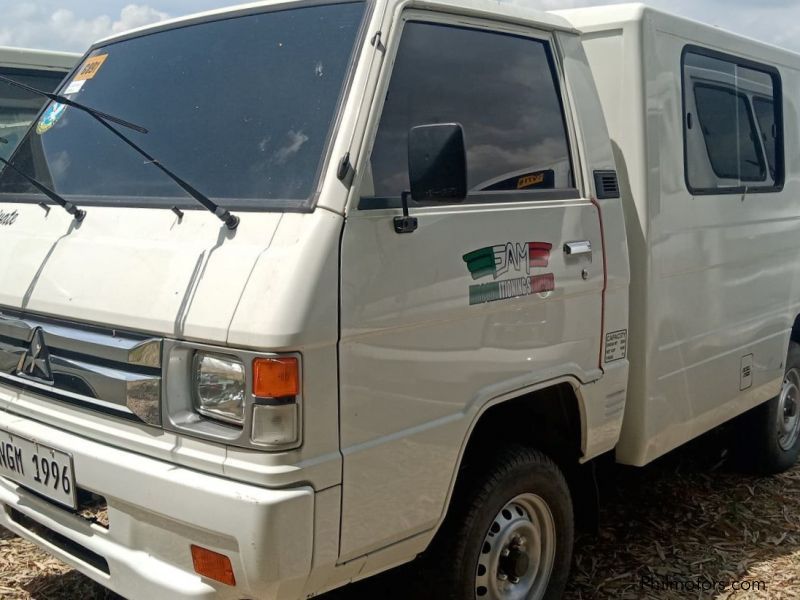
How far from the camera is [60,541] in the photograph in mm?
2906

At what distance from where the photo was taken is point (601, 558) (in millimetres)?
4176

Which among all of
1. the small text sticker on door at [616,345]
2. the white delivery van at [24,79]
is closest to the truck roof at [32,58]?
the white delivery van at [24,79]

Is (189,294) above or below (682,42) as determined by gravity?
below

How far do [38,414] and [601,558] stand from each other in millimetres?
2724

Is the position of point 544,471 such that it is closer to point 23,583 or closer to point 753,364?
point 753,364

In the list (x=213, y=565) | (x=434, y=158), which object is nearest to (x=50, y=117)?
(x=434, y=158)

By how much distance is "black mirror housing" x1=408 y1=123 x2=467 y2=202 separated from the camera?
2545 mm

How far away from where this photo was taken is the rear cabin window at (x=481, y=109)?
2.72 metres

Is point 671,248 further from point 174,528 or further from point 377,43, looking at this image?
point 174,528

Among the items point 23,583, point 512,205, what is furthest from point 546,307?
point 23,583

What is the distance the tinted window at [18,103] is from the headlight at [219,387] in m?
4.61

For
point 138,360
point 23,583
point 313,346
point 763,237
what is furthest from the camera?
point 763,237

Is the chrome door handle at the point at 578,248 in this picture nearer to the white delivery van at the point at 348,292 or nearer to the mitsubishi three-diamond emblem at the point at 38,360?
the white delivery van at the point at 348,292

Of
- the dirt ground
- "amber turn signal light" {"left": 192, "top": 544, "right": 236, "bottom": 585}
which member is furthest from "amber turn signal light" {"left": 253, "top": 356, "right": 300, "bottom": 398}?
the dirt ground
